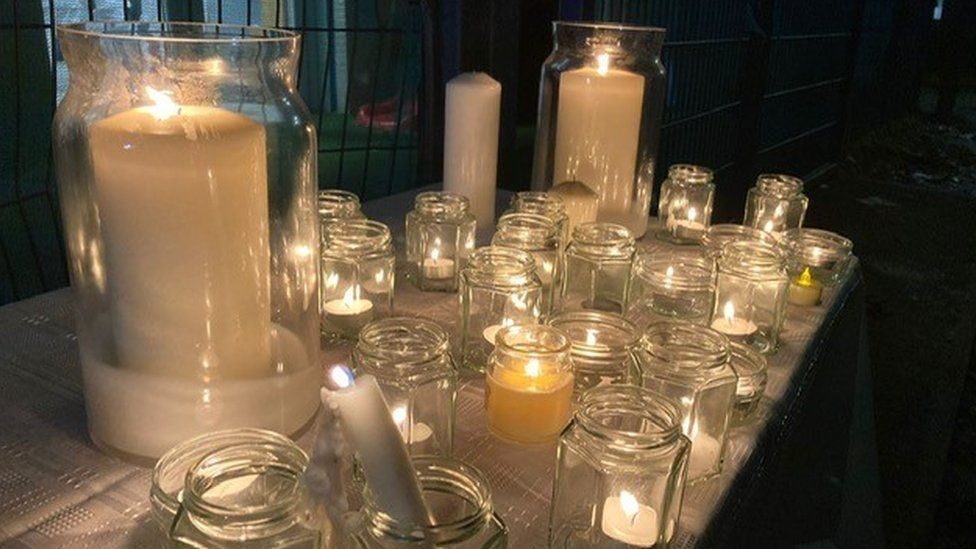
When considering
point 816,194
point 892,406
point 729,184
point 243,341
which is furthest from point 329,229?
point 816,194

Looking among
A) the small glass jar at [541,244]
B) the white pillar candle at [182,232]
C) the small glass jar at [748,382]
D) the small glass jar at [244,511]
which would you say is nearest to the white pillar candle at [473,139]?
the small glass jar at [541,244]

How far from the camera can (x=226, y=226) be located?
58 centimetres

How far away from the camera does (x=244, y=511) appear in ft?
1.43

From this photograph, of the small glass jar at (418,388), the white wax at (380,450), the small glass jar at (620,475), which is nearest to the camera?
the white wax at (380,450)

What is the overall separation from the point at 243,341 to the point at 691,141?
263 cm

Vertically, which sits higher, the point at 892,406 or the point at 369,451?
the point at 369,451

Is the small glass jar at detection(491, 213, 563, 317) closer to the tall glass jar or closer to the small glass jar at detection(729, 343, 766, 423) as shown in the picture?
the small glass jar at detection(729, 343, 766, 423)

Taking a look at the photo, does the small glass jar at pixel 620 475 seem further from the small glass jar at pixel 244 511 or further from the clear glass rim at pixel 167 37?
the clear glass rim at pixel 167 37

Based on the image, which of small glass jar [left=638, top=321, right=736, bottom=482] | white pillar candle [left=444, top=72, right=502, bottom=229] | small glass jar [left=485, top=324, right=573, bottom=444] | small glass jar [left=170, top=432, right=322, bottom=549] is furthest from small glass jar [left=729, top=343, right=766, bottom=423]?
white pillar candle [left=444, top=72, right=502, bottom=229]

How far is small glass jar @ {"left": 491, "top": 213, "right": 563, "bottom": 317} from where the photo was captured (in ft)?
3.16

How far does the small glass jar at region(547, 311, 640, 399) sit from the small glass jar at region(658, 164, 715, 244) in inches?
20.3

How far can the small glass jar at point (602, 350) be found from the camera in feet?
2.47

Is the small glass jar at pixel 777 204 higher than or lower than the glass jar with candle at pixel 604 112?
lower

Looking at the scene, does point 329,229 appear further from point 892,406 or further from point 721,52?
point 721,52
